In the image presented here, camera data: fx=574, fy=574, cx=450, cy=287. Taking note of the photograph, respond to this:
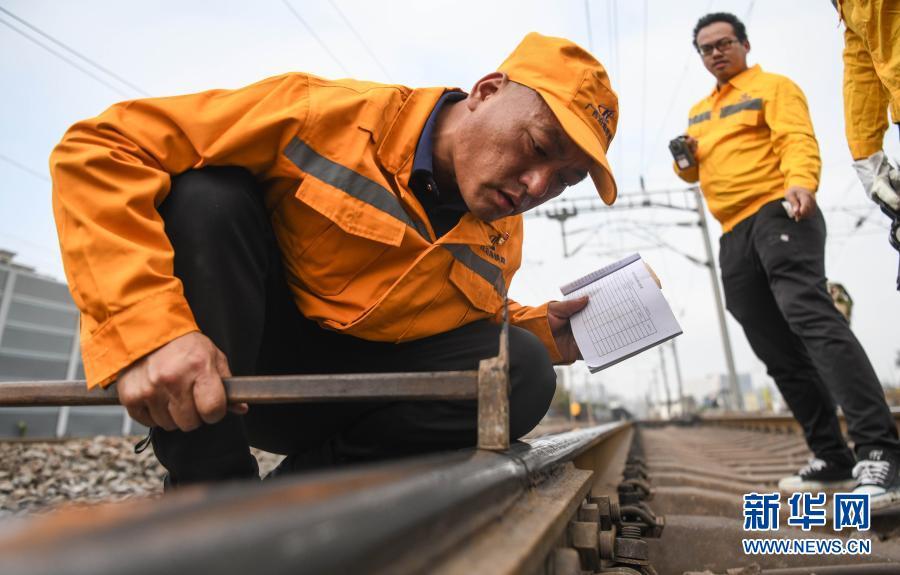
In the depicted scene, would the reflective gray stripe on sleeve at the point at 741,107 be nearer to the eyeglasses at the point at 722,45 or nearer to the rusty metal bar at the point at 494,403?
the eyeglasses at the point at 722,45

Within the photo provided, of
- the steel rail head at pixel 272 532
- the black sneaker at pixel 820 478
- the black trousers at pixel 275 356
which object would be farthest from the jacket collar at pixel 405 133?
the black sneaker at pixel 820 478

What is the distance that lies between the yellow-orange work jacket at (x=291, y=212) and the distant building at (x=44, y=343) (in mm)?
22240

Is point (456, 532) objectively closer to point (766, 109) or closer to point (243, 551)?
point (243, 551)

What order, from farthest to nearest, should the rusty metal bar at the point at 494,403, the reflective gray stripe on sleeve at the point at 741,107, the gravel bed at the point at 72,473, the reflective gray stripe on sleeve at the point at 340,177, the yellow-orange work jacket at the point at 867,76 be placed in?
the gravel bed at the point at 72,473
the reflective gray stripe on sleeve at the point at 741,107
the yellow-orange work jacket at the point at 867,76
the reflective gray stripe on sleeve at the point at 340,177
the rusty metal bar at the point at 494,403

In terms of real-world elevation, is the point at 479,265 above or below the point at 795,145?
below

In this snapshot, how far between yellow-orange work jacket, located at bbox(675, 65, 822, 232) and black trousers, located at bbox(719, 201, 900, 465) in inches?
4.9

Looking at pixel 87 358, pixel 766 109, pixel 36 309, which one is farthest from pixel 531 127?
pixel 36 309

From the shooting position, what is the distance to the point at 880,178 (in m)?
2.17

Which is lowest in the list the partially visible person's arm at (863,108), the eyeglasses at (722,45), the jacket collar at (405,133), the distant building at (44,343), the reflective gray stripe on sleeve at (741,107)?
the distant building at (44,343)

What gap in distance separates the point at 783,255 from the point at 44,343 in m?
27.5

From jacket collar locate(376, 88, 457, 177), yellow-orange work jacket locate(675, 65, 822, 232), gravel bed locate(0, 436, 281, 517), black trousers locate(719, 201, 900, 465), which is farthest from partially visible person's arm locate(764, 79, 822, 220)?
gravel bed locate(0, 436, 281, 517)

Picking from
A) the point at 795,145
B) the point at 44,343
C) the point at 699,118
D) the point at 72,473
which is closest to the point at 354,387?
the point at 795,145

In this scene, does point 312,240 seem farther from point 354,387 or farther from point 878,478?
point 878,478

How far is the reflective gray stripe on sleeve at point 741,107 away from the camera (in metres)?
3.01
